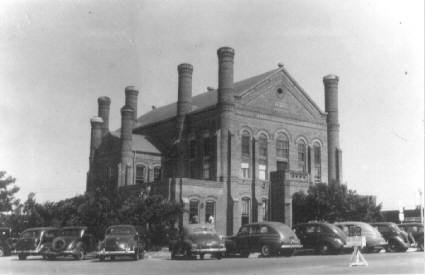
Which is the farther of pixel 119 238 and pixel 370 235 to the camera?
pixel 370 235

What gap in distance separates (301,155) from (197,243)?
25.5 meters

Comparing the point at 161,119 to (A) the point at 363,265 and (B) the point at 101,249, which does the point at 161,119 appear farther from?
(A) the point at 363,265

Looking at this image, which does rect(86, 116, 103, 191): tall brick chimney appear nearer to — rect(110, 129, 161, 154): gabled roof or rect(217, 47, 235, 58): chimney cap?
rect(110, 129, 161, 154): gabled roof

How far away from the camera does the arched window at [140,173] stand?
147 ft

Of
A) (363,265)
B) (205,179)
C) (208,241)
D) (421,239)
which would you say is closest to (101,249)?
(208,241)

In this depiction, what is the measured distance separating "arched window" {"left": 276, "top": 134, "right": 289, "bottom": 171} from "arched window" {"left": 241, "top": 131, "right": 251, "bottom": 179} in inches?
121

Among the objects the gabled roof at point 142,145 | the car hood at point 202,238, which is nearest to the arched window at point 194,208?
the gabled roof at point 142,145

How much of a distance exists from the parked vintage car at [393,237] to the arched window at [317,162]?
664 inches

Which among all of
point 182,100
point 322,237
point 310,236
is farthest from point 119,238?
point 182,100

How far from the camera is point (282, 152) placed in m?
43.8

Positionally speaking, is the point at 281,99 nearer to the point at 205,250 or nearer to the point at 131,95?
the point at 131,95

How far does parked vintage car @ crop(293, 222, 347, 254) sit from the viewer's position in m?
23.6

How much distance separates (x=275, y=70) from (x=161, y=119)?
494 inches

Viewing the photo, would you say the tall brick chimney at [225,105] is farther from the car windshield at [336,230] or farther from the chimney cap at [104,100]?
the chimney cap at [104,100]
